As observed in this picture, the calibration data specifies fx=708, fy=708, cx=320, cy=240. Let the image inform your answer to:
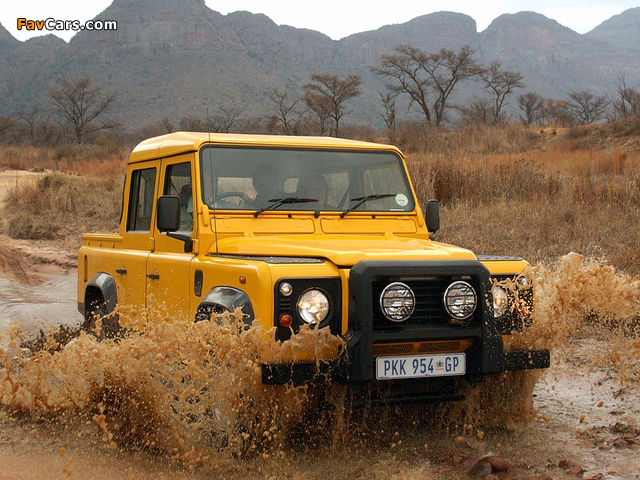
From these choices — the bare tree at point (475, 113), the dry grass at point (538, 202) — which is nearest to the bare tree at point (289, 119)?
the bare tree at point (475, 113)

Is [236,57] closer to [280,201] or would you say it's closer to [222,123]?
[222,123]

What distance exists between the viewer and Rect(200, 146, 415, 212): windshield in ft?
15.1

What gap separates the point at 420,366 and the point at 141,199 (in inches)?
112

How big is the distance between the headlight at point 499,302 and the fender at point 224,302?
54.7 inches

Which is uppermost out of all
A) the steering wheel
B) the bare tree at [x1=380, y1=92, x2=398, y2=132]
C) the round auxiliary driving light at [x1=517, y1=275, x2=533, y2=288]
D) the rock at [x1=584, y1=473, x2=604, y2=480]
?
the bare tree at [x1=380, y1=92, x2=398, y2=132]

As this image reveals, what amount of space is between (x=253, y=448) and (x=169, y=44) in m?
114

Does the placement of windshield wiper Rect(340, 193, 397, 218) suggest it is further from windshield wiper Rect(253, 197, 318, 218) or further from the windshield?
windshield wiper Rect(253, 197, 318, 218)

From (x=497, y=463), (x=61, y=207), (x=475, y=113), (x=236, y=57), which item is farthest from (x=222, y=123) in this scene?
(x=497, y=463)

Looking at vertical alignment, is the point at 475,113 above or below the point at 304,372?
above

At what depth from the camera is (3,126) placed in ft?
166

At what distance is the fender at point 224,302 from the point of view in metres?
3.60

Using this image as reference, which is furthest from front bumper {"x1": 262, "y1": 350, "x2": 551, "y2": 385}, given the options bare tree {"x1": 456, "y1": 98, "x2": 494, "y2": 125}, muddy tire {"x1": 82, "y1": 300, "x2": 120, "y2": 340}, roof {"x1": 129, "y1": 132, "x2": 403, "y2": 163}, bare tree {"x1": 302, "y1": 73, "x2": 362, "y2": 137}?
bare tree {"x1": 302, "y1": 73, "x2": 362, "y2": 137}

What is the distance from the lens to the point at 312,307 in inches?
140

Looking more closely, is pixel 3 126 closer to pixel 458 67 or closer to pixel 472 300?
pixel 458 67
